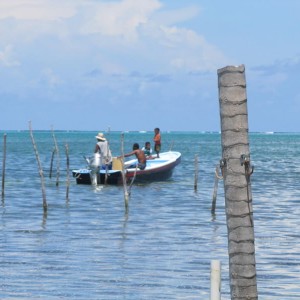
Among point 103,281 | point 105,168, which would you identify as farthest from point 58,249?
point 105,168

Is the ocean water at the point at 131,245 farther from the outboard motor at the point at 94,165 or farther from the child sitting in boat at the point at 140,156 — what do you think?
the child sitting in boat at the point at 140,156

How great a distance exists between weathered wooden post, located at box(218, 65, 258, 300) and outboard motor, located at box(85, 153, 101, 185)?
25.3 metres

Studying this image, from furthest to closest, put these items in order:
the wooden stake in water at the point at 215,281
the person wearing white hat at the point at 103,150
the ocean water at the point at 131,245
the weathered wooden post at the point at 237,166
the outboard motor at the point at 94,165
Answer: the outboard motor at the point at 94,165
the person wearing white hat at the point at 103,150
the ocean water at the point at 131,245
the weathered wooden post at the point at 237,166
the wooden stake in water at the point at 215,281

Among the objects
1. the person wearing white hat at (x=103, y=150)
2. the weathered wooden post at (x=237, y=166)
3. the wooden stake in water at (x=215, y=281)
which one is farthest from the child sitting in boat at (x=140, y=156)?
the wooden stake in water at (x=215, y=281)

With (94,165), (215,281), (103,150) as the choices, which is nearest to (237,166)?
(215,281)

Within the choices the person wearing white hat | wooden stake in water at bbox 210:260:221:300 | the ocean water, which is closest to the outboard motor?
the person wearing white hat

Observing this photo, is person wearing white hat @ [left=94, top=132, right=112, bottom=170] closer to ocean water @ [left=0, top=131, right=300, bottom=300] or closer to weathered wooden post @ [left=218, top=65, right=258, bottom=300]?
ocean water @ [left=0, top=131, right=300, bottom=300]

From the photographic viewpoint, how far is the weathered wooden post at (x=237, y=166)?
7.89m

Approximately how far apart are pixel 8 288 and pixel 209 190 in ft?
75.3

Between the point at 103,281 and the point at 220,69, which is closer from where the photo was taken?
the point at 220,69

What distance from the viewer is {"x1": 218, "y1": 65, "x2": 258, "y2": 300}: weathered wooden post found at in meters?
7.89

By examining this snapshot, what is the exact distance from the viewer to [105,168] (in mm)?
34469

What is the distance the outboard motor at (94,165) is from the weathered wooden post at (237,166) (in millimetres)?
25274

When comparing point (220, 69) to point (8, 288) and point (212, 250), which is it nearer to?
point (8, 288)
